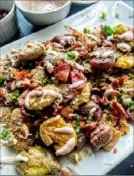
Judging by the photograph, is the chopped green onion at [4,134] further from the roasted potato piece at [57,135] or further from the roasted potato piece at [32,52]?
the roasted potato piece at [32,52]

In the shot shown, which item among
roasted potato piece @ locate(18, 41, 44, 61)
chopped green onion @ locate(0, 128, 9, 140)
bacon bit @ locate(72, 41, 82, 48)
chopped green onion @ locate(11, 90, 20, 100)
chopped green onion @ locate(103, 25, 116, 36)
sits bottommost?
chopped green onion @ locate(0, 128, 9, 140)

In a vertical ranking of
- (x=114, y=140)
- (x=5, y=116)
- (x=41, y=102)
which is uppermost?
(x=41, y=102)

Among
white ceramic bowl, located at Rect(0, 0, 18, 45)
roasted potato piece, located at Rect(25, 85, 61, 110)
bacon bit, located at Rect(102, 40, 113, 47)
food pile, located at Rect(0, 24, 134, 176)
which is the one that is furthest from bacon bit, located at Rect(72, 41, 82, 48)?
white ceramic bowl, located at Rect(0, 0, 18, 45)

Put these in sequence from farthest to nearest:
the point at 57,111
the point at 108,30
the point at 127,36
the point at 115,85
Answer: the point at 108,30, the point at 127,36, the point at 115,85, the point at 57,111

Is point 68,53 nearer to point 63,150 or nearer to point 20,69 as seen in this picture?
point 20,69

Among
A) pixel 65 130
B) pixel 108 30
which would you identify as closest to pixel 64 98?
pixel 65 130

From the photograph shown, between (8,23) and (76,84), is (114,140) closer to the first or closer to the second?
(76,84)

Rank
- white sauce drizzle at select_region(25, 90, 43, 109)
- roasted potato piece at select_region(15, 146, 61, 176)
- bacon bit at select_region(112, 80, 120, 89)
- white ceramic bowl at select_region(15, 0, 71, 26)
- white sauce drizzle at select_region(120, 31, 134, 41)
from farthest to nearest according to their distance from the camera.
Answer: white ceramic bowl at select_region(15, 0, 71, 26), white sauce drizzle at select_region(120, 31, 134, 41), bacon bit at select_region(112, 80, 120, 89), white sauce drizzle at select_region(25, 90, 43, 109), roasted potato piece at select_region(15, 146, 61, 176)

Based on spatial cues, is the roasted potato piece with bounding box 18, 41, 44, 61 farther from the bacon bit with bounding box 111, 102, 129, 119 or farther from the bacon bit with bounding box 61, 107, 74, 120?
the bacon bit with bounding box 111, 102, 129, 119
